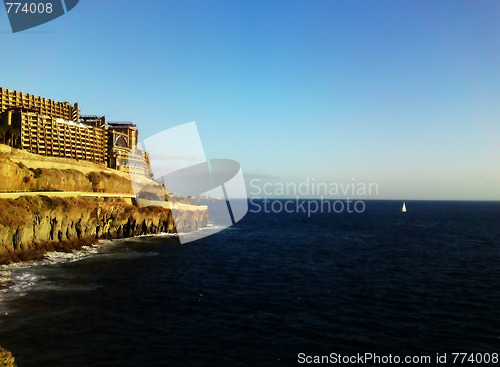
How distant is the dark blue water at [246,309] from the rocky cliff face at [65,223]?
28.9ft

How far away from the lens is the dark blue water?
2439cm

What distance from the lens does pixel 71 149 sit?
97188 mm

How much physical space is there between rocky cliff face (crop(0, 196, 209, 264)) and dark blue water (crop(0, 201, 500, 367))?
8.80 m

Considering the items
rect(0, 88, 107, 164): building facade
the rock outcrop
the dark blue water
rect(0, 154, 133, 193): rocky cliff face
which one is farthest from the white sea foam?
rect(0, 88, 107, 164): building facade

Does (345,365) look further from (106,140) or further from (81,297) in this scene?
(106,140)

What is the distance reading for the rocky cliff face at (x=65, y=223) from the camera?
51094mm

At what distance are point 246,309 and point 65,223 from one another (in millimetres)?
45804

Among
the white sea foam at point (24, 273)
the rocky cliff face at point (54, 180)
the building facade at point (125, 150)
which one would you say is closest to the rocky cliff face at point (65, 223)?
the white sea foam at point (24, 273)

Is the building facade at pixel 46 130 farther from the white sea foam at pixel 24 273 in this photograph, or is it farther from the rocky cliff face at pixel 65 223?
the white sea foam at pixel 24 273

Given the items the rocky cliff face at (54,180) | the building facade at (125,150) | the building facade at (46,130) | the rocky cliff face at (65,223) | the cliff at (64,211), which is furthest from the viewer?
the building facade at (125,150)

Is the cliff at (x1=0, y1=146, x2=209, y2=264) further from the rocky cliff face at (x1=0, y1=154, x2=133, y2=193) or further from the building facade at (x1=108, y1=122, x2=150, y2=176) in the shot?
the building facade at (x1=108, y1=122, x2=150, y2=176)

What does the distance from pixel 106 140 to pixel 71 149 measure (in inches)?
696

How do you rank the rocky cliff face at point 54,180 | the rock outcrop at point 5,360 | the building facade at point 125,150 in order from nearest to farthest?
the rock outcrop at point 5,360, the rocky cliff face at point 54,180, the building facade at point 125,150

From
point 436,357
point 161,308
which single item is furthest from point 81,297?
point 436,357
